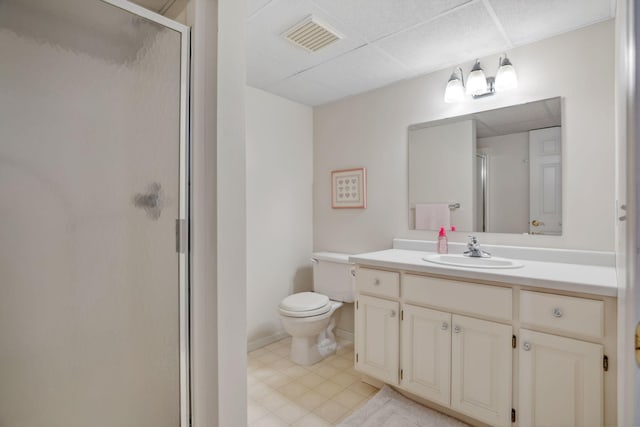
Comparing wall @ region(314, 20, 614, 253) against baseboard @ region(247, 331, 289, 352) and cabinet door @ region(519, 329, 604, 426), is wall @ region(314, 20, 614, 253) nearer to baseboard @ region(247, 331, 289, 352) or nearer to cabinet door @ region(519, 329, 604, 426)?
cabinet door @ region(519, 329, 604, 426)

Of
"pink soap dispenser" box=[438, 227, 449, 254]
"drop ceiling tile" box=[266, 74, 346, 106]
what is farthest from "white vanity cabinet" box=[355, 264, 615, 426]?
"drop ceiling tile" box=[266, 74, 346, 106]

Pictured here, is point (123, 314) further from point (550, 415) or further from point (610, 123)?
point (610, 123)

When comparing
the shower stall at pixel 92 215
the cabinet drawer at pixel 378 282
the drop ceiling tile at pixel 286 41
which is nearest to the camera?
the shower stall at pixel 92 215

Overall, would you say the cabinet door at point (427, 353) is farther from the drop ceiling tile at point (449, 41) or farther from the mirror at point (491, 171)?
the drop ceiling tile at point (449, 41)

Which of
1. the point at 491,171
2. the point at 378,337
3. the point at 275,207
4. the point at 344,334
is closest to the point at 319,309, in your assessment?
the point at 378,337

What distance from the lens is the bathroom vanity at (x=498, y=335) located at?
1250 mm

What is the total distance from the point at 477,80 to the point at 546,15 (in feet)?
1.44

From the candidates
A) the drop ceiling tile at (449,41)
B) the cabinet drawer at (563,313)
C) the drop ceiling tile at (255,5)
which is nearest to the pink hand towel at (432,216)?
the cabinet drawer at (563,313)

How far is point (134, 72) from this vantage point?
3.33 ft

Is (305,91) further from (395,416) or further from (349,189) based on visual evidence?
(395,416)

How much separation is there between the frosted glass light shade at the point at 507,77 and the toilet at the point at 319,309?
1589mm

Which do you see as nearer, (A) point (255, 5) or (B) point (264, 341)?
(A) point (255, 5)

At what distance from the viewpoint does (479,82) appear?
1.95m

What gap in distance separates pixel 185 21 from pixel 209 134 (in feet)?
1.39
